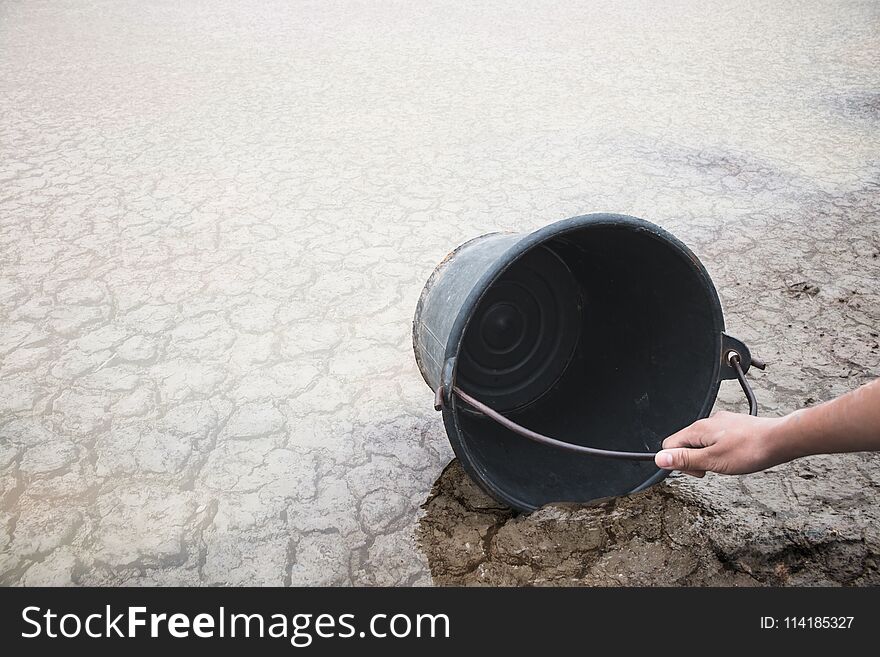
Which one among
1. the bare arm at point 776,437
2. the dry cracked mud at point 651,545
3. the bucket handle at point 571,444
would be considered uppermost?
the bare arm at point 776,437

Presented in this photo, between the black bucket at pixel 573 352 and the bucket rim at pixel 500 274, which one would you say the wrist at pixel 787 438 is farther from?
the bucket rim at pixel 500 274

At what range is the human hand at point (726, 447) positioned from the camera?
4.18 feet

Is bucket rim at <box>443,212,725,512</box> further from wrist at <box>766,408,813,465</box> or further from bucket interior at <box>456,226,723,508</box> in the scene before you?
wrist at <box>766,408,813,465</box>

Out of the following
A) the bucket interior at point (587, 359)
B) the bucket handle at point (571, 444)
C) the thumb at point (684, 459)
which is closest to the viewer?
the thumb at point (684, 459)

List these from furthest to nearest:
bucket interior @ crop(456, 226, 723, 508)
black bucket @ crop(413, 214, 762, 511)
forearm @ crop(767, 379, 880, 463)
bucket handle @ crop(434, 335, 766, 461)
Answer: bucket interior @ crop(456, 226, 723, 508), black bucket @ crop(413, 214, 762, 511), bucket handle @ crop(434, 335, 766, 461), forearm @ crop(767, 379, 880, 463)

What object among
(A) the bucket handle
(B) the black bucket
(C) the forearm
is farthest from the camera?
(B) the black bucket

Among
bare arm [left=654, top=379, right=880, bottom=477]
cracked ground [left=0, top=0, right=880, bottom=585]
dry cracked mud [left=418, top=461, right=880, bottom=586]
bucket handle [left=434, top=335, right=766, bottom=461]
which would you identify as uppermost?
bare arm [left=654, top=379, right=880, bottom=477]

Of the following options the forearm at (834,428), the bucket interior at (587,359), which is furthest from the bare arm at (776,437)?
the bucket interior at (587,359)

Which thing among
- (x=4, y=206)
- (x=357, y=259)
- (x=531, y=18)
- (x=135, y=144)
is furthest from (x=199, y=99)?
(x=531, y=18)

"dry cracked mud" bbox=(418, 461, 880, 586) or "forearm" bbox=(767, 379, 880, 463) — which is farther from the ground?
"forearm" bbox=(767, 379, 880, 463)

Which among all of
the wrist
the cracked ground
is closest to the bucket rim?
the cracked ground

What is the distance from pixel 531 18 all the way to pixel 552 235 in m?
7.22

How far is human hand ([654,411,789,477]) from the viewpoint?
1.27 m

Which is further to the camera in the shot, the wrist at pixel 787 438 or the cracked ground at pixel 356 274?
the cracked ground at pixel 356 274
